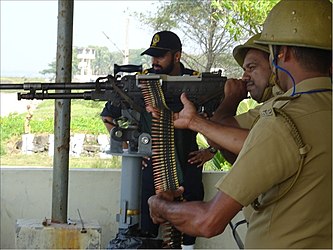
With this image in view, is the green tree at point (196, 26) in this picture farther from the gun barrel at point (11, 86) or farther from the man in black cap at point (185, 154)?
the gun barrel at point (11, 86)

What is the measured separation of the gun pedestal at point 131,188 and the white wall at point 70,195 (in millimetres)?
1473

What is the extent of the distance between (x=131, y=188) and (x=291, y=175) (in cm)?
176

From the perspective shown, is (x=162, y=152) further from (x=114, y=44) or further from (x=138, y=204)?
(x=114, y=44)

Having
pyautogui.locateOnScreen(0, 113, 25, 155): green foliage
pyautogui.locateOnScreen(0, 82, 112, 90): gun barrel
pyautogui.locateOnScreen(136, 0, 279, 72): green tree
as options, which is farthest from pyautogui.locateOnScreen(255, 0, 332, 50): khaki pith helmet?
pyautogui.locateOnScreen(0, 113, 25, 155): green foliage

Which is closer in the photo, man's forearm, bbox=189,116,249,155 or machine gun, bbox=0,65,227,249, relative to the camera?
man's forearm, bbox=189,116,249,155

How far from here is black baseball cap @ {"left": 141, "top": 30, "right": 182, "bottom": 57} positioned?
4.41 m

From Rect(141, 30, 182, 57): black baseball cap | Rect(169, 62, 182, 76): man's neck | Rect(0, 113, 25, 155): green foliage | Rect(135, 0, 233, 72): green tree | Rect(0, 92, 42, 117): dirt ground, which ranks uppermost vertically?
Rect(135, 0, 233, 72): green tree

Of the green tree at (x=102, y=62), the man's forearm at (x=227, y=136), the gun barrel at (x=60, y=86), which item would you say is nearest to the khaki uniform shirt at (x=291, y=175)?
the man's forearm at (x=227, y=136)

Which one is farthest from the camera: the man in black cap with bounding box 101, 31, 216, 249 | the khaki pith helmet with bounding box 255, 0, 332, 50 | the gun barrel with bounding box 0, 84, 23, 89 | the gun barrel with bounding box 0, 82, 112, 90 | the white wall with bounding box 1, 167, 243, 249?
the white wall with bounding box 1, 167, 243, 249

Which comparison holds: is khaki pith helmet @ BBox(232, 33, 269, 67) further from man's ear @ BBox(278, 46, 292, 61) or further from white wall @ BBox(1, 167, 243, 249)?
white wall @ BBox(1, 167, 243, 249)

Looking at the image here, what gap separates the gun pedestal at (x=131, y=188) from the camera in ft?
10.7

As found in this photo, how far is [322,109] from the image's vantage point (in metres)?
1.89

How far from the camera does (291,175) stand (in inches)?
71.7

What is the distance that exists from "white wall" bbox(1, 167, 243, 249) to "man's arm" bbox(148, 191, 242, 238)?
301cm
